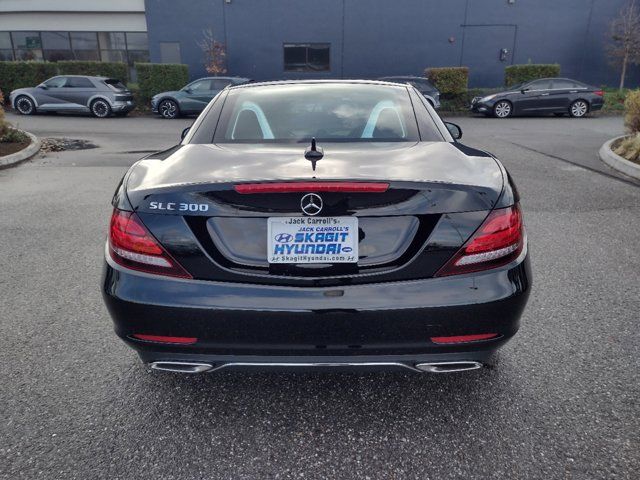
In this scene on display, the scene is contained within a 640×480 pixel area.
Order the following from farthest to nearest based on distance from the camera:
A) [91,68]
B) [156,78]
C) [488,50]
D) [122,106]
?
1. [488,50]
2. [91,68]
3. [156,78]
4. [122,106]

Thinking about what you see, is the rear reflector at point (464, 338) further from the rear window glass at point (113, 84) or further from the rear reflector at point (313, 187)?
the rear window glass at point (113, 84)

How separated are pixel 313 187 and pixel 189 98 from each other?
17.2 metres

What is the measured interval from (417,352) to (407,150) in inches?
38.8

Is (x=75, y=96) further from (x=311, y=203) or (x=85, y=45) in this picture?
(x=311, y=203)

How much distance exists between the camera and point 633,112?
9.87 m

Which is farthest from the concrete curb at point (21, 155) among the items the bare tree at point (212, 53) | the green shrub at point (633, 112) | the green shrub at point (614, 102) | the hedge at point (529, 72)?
the green shrub at point (614, 102)

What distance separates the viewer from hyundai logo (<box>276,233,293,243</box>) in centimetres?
195

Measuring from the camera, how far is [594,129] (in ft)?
48.2

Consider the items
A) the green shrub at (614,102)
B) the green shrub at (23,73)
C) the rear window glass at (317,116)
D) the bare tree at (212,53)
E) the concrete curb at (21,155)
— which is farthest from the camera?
the bare tree at (212,53)

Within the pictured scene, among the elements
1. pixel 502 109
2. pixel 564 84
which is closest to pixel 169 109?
pixel 502 109

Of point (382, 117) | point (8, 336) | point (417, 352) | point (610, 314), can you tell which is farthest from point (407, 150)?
point (8, 336)

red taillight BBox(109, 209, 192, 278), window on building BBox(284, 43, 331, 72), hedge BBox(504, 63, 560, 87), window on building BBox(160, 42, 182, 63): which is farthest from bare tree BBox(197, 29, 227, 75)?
red taillight BBox(109, 209, 192, 278)

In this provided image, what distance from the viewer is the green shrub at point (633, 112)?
970cm

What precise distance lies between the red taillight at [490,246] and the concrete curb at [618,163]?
7.32m
